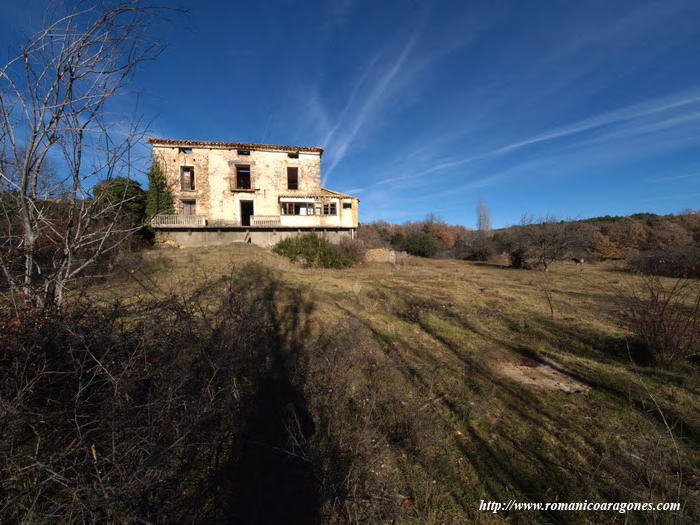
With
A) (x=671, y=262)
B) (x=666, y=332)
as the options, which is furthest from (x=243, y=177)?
(x=671, y=262)

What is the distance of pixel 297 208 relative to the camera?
20922 millimetres

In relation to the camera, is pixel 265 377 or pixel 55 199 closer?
pixel 55 199

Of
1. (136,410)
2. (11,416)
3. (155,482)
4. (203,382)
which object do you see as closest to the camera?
(11,416)

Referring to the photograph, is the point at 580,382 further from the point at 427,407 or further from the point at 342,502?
the point at 342,502

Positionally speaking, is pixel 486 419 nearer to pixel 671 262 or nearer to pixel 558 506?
pixel 558 506

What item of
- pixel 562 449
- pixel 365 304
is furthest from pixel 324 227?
pixel 562 449

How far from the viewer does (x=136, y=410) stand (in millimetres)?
1892

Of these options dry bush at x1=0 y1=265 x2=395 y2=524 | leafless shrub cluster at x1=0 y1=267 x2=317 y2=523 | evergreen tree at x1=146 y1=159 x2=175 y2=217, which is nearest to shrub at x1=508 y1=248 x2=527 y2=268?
dry bush at x1=0 y1=265 x2=395 y2=524

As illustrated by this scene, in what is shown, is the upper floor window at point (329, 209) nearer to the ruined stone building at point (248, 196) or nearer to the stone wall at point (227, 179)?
the ruined stone building at point (248, 196)

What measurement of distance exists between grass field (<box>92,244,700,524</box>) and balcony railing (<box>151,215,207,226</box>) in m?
12.5

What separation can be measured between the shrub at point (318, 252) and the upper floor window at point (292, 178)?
21.5ft

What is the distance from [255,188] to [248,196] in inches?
32.1

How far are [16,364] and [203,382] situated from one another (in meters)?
1.21

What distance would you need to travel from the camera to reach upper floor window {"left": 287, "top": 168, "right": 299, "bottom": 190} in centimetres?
2125
